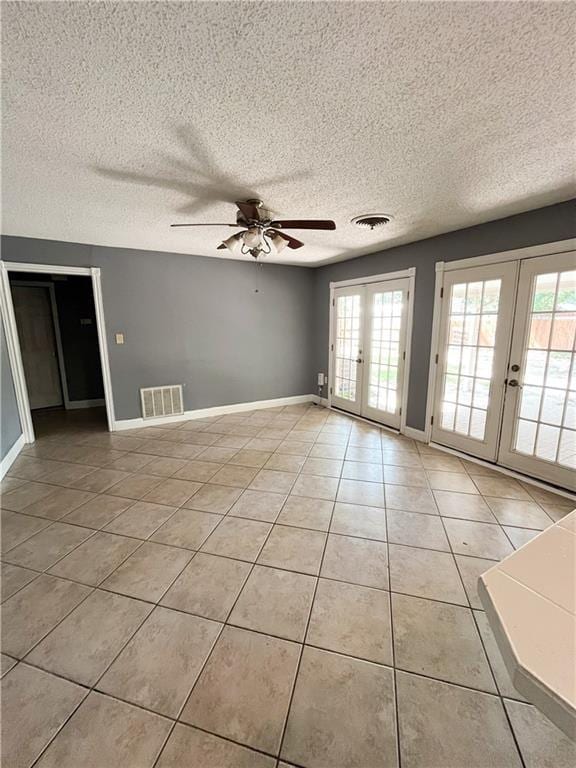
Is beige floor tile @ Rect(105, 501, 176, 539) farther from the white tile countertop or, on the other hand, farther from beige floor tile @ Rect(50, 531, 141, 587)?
the white tile countertop

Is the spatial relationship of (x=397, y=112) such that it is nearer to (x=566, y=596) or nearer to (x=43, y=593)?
(x=566, y=596)

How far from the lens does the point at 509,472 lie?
2975 mm

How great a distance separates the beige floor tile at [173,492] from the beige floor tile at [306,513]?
85 cm

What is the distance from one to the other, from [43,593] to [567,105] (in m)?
3.55

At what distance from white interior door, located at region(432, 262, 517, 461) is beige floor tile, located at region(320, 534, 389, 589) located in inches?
73.6

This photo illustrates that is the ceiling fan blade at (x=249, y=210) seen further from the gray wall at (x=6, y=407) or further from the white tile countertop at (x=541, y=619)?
the gray wall at (x=6, y=407)

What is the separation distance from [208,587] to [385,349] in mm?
3461

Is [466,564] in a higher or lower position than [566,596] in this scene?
lower

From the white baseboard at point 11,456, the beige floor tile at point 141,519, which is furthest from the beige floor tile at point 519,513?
the white baseboard at point 11,456

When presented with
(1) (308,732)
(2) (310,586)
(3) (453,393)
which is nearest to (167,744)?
(1) (308,732)

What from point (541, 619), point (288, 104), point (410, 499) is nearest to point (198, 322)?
point (288, 104)

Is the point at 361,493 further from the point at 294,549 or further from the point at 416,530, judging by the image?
the point at 294,549

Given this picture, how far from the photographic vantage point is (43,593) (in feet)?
5.60

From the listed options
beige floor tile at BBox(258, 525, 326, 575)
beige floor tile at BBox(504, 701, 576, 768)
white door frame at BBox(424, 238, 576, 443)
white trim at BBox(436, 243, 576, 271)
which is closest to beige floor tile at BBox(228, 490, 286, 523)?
beige floor tile at BBox(258, 525, 326, 575)
